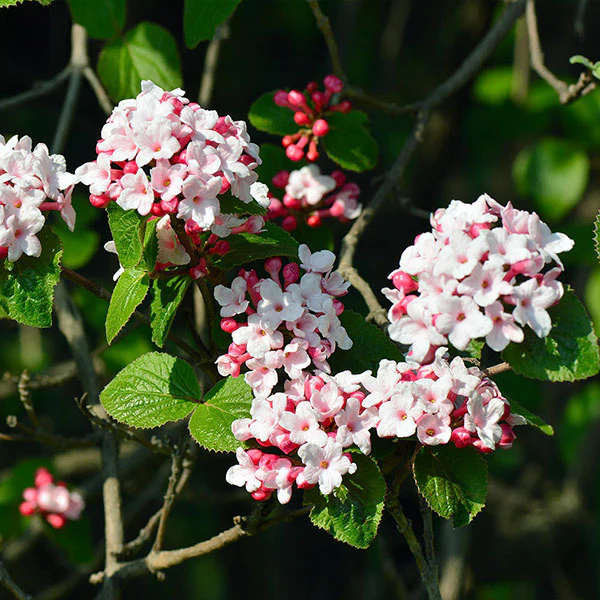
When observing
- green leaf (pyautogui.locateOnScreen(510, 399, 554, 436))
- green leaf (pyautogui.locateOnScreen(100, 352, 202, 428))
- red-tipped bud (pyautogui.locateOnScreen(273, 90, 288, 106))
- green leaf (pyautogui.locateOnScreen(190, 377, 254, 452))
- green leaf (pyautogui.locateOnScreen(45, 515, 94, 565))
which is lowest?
green leaf (pyautogui.locateOnScreen(45, 515, 94, 565))

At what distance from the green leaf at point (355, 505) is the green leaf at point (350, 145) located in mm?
952

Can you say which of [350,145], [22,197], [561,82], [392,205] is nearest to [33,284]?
[22,197]

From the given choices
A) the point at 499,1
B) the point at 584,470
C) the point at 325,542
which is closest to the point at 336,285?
the point at 499,1

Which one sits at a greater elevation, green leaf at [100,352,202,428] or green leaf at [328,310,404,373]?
green leaf at [328,310,404,373]

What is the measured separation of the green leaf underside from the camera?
4.77 feet

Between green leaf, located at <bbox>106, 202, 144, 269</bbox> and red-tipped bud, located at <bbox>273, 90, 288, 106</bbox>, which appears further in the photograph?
red-tipped bud, located at <bbox>273, 90, 288, 106</bbox>

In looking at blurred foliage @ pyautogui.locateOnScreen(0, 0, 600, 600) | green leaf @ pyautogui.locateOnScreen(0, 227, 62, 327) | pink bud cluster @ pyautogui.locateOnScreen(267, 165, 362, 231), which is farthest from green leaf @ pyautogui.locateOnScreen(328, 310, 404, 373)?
blurred foliage @ pyautogui.locateOnScreen(0, 0, 600, 600)

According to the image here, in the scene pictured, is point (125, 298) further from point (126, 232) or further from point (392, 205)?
point (392, 205)

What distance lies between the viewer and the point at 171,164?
1405 mm

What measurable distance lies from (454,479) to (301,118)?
1012 mm

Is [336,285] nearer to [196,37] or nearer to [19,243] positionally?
[19,243]

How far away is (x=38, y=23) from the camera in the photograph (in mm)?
4375

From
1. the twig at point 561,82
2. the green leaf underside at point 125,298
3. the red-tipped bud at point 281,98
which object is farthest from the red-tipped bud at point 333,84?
the green leaf underside at point 125,298

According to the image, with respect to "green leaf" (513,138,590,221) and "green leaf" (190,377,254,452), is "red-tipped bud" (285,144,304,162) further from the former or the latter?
"green leaf" (513,138,590,221)
